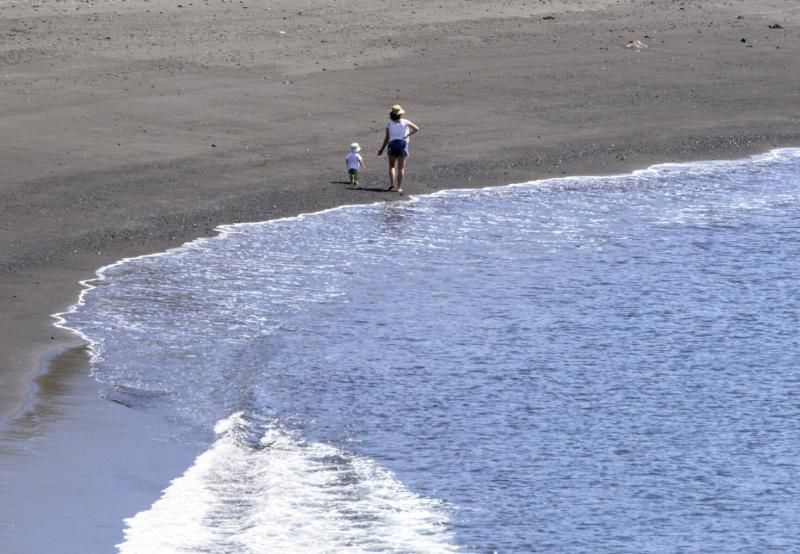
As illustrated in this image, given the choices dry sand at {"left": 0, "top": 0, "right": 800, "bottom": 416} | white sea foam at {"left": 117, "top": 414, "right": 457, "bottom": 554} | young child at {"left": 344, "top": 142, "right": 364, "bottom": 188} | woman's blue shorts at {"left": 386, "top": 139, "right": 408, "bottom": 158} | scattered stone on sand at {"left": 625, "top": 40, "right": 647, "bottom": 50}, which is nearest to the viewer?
white sea foam at {"left": 117, "top": 414, "right": 457, "bottom": 554}

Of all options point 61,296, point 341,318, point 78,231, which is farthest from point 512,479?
point 78,231

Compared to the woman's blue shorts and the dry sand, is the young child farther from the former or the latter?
the woman's blue shorts

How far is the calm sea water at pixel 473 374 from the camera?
36.7 feet

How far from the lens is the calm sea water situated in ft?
36.7

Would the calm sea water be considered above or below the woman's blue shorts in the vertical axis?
below

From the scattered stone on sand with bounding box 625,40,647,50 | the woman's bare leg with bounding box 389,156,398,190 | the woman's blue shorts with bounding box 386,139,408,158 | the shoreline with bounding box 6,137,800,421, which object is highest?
the scattered stone on sand with bounding box 625,40,647,50

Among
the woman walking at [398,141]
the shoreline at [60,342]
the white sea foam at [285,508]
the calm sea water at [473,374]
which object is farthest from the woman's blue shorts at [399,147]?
the white sea foam at [285,508]

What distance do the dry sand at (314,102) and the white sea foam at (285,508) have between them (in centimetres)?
464

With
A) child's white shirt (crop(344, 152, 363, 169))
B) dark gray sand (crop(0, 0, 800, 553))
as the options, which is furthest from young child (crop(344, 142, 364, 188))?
dark gray sand (crop(0, 0, 800, 553))

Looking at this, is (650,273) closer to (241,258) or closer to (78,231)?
(241,258)

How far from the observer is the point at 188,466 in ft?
38.7

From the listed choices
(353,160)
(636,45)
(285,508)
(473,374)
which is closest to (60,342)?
(473,374)

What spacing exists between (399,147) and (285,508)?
10840 millimetres

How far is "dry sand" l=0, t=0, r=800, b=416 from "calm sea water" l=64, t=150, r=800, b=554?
107cm
